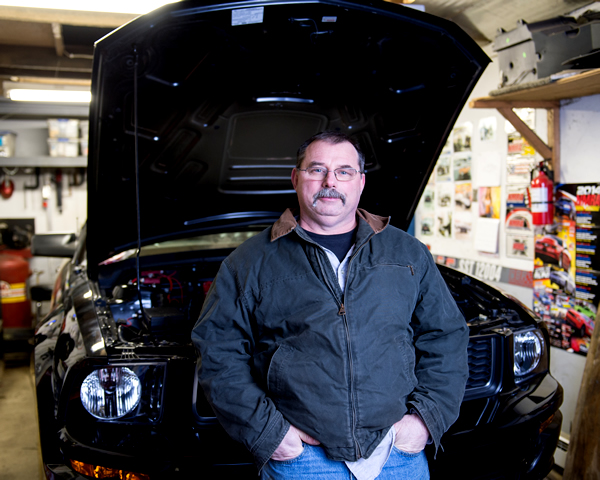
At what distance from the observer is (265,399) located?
1.18 metres

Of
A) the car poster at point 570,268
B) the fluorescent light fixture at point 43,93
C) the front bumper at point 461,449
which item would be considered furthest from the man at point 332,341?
the fluorescent light fixture at point 43,93

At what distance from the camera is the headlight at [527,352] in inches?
68.8

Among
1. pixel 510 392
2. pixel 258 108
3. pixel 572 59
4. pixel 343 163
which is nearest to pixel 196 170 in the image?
pixel 258 108

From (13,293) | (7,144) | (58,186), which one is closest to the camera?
(13,293)

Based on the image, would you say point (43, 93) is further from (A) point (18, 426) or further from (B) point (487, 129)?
(B) point (487, 129)

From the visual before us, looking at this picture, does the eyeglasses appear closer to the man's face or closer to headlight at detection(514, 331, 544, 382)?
the man's face

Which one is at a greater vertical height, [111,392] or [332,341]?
[332,341]

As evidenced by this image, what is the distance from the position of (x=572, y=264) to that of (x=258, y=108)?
1779mm

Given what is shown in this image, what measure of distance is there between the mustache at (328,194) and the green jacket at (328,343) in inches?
3.7

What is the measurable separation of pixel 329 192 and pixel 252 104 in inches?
32.3

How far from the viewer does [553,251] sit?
2709 mm

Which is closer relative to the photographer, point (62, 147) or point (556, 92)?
point (556, 92)

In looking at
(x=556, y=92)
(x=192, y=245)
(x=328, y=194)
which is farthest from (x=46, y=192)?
(x=328, y=194)

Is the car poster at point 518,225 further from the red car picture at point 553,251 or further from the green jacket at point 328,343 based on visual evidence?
the green jacket at point 328,343
